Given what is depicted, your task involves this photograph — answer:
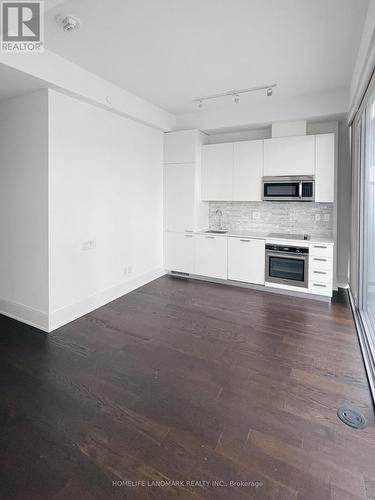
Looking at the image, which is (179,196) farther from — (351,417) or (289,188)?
(351,417)

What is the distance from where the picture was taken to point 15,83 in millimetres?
2953

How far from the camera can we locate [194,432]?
1850 mm

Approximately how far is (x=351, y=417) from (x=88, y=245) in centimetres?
323

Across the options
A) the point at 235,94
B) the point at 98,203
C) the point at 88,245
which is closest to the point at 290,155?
the point at 235,94

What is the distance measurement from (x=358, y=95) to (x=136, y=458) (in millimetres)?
3792

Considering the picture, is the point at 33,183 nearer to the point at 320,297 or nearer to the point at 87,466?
the point at 87,466

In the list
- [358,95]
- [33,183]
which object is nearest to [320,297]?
[358,95]

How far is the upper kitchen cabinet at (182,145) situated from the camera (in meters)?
5.00

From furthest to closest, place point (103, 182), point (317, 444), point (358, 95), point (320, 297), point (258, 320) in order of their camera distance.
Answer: point (320, 297) → point (103, 182) → point (258, 320) → point (358, 95) → point (317, 444)

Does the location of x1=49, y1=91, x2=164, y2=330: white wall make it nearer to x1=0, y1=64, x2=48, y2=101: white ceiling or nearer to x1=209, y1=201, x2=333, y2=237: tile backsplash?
x1=0, y1=64, x2=48, y2=101: white ceiling

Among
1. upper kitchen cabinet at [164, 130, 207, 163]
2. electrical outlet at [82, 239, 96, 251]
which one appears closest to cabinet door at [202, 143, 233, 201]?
upper kitchen cabinet at [164, 130, 207, 163]

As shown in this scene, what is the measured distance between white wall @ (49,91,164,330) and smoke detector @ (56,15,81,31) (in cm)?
79

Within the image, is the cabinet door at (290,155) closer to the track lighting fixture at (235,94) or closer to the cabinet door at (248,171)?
the cabinet door at (248,171)

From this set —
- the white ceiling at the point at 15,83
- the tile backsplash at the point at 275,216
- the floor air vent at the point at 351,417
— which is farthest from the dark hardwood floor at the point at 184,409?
the white ceiling at the point at 15,83
